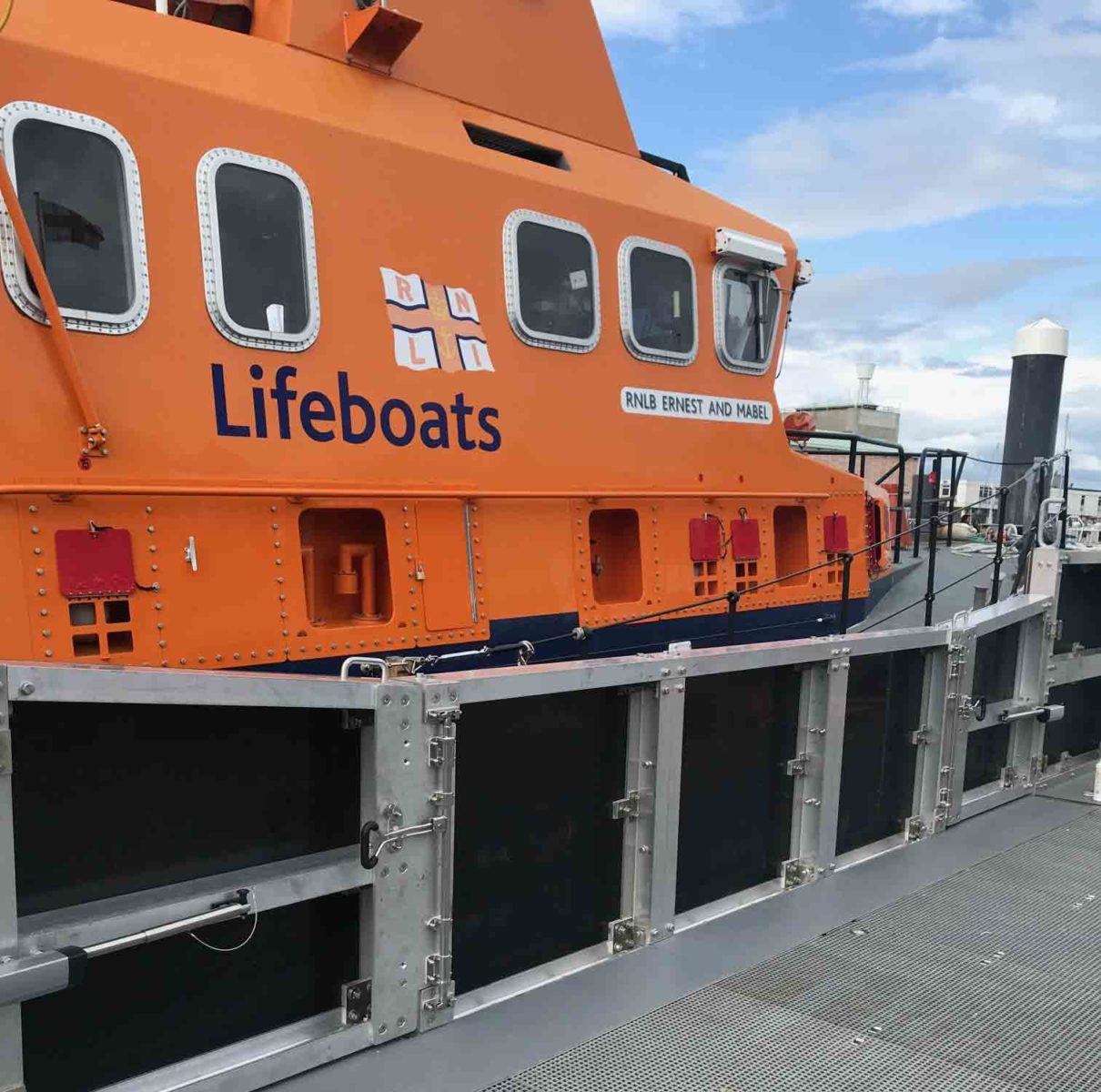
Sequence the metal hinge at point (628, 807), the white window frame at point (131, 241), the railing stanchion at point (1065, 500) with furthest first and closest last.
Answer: the railing stanchion at point (1065, 500)
the white window frame at point (131, 241)
the metal hinge at point (628, 807)

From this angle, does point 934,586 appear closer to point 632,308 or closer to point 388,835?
point 632,308

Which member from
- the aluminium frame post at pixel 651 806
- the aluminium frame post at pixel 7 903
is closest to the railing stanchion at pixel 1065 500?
the aluminium frame post at pixel 651 806

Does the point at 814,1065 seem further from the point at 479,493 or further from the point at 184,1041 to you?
the point at 479,493

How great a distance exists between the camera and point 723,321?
5.79 m

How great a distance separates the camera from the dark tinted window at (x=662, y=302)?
524cm

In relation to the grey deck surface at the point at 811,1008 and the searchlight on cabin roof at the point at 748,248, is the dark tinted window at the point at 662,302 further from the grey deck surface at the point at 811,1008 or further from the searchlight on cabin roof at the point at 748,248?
the grey deck surface at the point at 811,1008

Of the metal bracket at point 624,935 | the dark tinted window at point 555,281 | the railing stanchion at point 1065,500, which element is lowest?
the metal bracket at point 624,935

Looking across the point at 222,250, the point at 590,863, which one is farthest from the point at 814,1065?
the point at 222,250

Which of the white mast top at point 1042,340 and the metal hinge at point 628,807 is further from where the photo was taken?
the white mast top at point 1042,340

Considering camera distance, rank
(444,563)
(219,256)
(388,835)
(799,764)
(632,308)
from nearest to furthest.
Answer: (388,835) < (799,764) < (219,256) < (444,563) < (632,308)

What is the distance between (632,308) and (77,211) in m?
2.74

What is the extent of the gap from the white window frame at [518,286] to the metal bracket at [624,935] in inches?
112

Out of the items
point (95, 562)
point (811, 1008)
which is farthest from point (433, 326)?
point (811, 1008)

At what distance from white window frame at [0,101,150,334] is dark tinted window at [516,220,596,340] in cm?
176
